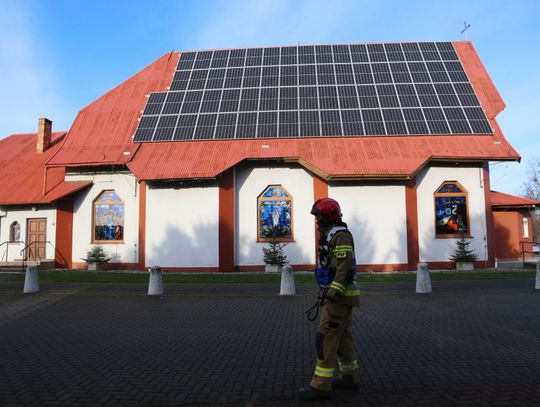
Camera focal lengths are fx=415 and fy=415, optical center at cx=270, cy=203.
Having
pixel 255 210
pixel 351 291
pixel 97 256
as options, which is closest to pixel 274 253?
pixel 255 210

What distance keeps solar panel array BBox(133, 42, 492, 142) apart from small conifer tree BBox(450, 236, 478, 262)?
5.25 metres

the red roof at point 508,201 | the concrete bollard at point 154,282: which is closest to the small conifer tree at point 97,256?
the concrete bollard at point 154,282

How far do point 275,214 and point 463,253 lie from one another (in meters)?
8.40

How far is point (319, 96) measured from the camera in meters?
21.5

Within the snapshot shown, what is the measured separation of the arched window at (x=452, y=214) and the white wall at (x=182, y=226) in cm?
1006

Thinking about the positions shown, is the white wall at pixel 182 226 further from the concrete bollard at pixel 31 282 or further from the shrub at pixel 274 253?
the concrete bollard at pixel 31 282

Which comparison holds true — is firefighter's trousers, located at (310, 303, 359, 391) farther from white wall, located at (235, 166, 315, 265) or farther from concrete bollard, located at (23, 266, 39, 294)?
white wall, located at (235, 166, 315, 265)

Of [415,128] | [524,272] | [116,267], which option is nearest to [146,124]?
[116,267]

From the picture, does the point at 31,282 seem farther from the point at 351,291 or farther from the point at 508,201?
the point at 508,201

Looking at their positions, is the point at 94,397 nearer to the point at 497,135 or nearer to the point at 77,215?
the point at 77,215

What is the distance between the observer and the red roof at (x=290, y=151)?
59.1 ft

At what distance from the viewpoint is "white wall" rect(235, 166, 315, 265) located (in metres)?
18.8

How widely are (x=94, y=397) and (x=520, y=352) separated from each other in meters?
5.62

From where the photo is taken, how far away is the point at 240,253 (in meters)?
19.0
